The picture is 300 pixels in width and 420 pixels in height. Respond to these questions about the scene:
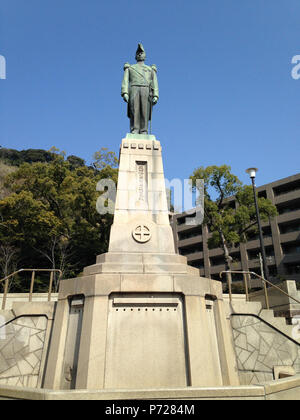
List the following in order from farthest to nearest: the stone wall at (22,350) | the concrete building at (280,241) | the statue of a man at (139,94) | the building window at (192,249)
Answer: the building window at (192,249), the concrete building at (280,241), the statue of a man at (139,94), the stone wall at (22,350)

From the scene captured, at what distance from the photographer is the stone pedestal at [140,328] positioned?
5301mm

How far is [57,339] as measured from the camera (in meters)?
6.05

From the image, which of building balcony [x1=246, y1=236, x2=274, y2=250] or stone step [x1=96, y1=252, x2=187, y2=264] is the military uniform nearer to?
stone step [x1=96, y1=252, x2=187, y2=264]

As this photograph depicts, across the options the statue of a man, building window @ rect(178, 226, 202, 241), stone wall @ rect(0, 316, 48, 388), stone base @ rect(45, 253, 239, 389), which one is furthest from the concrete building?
stone wall @ rect(0, 316, 48, 388)

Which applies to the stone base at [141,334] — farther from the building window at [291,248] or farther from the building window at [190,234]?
the building window at [190,234]

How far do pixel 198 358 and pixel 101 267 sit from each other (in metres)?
2.69

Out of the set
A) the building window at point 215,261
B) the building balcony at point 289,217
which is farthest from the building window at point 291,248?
the building window at point 215,261

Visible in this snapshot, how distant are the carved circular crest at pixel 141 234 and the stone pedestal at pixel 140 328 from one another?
198mm

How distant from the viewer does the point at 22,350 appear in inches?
260

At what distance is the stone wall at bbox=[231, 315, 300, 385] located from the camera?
6.96 meters

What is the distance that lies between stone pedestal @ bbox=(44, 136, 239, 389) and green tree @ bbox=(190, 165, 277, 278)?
55.7ft

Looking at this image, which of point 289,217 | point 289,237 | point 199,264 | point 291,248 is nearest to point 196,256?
point 199,264
